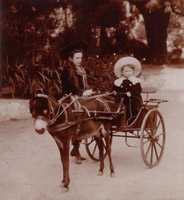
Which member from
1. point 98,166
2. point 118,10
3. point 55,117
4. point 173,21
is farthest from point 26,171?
point 118,10

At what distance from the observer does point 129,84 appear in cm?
520

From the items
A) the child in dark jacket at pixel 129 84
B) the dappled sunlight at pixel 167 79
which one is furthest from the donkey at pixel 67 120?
the dappled sunlight at pixel 167 79

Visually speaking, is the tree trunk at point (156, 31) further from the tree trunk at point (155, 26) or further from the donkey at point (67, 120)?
the donkey at point (67, 120)

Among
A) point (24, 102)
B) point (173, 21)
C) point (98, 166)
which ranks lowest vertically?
point (98, 166)

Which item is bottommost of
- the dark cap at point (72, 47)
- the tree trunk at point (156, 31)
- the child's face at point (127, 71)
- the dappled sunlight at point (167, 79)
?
the dappled sunlight at point (167, 79)

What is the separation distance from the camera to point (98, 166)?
5508 mm

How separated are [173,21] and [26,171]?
4.06 m

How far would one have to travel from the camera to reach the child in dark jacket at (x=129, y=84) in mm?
5180

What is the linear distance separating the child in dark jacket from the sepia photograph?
0.01m

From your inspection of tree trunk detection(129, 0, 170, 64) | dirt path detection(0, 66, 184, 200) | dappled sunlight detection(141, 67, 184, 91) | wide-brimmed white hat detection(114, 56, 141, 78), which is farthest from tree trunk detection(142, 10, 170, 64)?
wide-brimmed white hat detection(114, 56, 141, 78)

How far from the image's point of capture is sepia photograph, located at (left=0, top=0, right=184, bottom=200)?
14.7 ft

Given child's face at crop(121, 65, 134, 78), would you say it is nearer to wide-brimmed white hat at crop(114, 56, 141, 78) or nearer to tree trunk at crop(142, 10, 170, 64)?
wide-brimmed white hat at crop(114, 56, 141, 78)

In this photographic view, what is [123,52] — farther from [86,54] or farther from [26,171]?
[26,171]

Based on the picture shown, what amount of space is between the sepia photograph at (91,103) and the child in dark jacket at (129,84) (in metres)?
0.01
